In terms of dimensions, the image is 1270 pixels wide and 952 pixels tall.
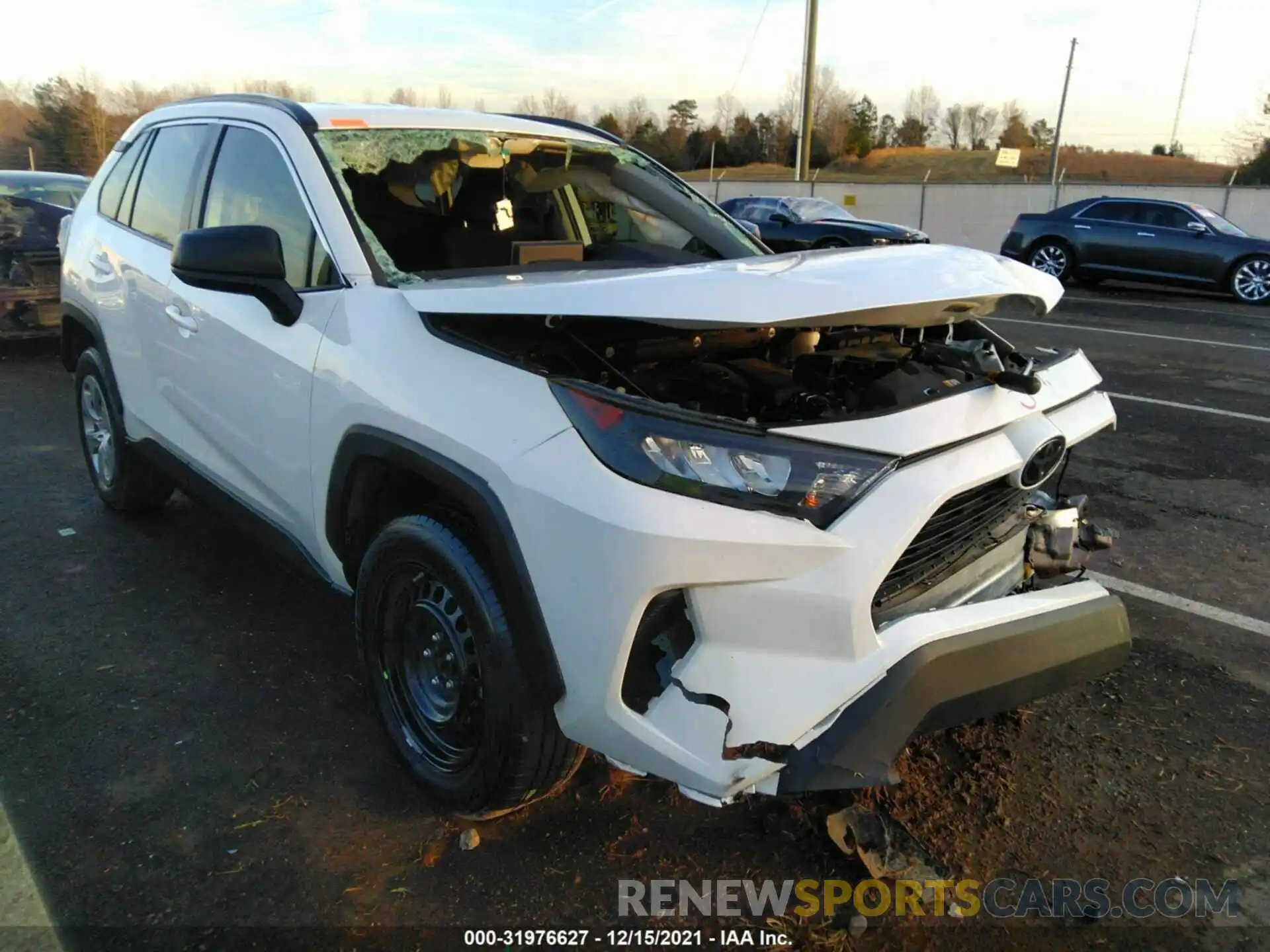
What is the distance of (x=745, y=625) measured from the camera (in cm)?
193

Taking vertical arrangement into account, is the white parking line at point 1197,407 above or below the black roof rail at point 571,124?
below

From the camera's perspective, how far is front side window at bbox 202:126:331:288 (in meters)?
2.90

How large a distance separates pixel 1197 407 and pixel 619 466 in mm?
6952

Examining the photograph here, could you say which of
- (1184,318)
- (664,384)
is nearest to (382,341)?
(664,384)

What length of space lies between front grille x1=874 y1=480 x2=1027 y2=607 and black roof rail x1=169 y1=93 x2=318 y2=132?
2336 millimetres

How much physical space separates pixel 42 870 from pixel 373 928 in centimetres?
92

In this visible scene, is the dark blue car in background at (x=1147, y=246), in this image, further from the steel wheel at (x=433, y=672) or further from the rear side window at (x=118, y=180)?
the steel wheel at (x=433, y=672)

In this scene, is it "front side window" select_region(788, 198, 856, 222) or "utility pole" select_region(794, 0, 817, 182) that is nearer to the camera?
"front side window" select_region(788, 198, 856, 222)

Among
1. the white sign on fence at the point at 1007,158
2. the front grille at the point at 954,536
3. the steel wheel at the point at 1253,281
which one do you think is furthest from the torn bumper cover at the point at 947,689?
the white sign on fence at the point at 1007,158

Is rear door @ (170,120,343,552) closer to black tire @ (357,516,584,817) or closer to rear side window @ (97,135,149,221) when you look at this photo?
black tire @ (357,516,584,817)

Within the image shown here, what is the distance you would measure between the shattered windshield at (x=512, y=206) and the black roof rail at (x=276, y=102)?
8 cm

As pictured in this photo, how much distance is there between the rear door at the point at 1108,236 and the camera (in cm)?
1541

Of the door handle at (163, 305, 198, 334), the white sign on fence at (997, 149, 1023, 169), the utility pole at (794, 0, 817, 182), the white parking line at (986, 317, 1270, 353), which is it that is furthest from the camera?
the white sign on fence at (997, 149, 1023, 169)

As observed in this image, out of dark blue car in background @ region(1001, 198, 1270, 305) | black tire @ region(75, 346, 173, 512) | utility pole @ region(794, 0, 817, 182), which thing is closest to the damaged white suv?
black tire @ region(75, 346, 173, 512)
